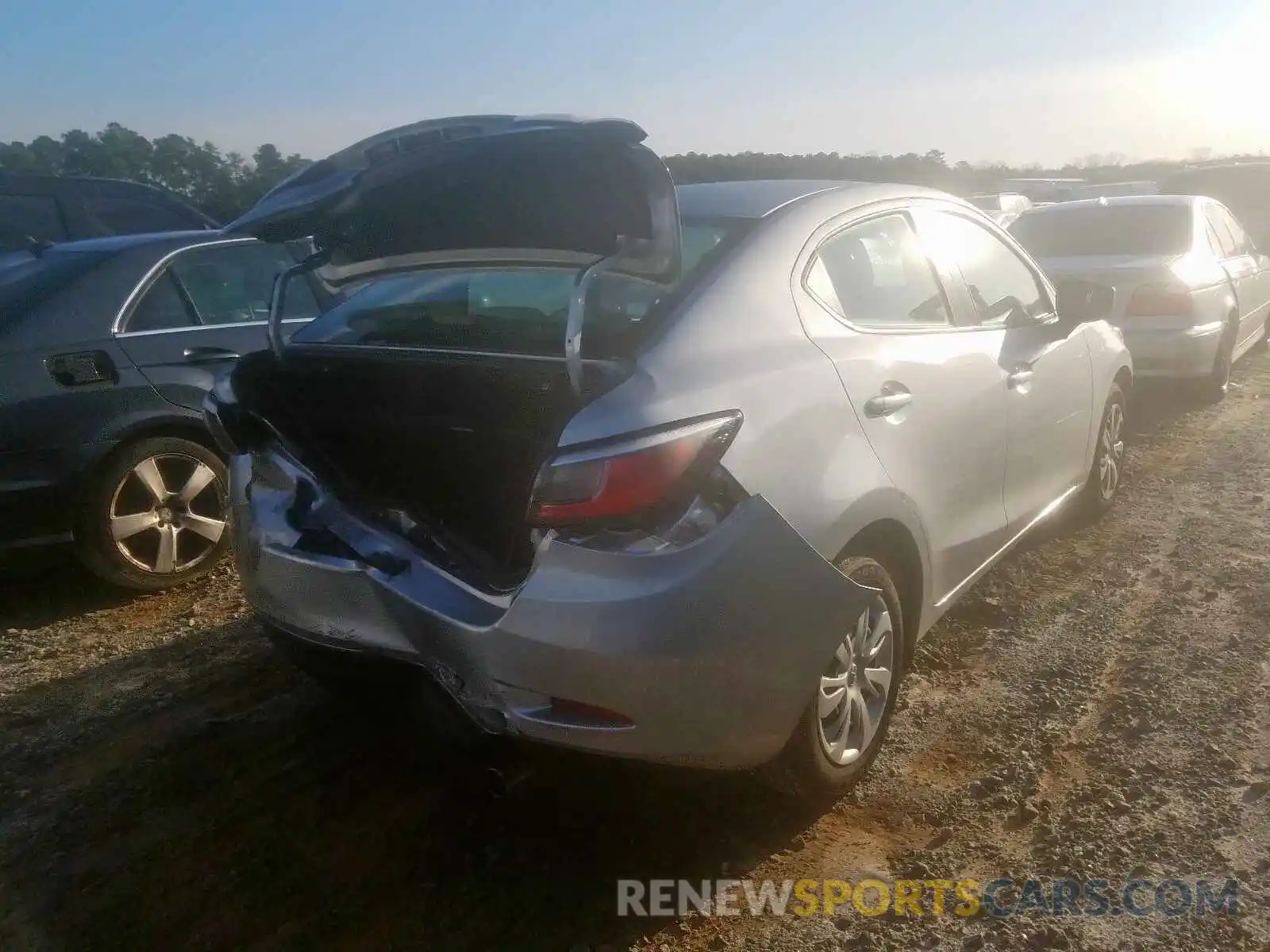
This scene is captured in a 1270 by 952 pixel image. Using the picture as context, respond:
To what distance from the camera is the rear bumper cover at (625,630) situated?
7.28 ft

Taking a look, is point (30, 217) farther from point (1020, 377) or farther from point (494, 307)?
point (1020, 377)

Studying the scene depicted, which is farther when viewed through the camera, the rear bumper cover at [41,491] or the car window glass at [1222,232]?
the car window glass at [1222,232]

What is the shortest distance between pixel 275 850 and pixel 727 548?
1.52 m

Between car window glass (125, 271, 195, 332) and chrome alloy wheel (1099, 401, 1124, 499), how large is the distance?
4.40 m

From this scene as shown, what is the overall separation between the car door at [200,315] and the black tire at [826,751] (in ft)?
9.61

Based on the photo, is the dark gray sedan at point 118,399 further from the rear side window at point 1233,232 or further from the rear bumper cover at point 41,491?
the rear side window at point 1233,232

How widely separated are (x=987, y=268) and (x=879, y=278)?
3.06 ft

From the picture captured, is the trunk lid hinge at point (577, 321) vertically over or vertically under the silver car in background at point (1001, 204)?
over

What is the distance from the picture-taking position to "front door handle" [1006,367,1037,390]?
3651 millimetres

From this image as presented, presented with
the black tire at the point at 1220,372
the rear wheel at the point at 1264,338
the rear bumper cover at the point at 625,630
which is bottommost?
the rear wheel at the point at 1264,338

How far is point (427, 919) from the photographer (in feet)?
8.20

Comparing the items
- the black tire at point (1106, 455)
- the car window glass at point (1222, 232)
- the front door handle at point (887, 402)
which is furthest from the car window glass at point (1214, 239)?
the front door handle at point (887, 402)

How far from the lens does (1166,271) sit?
285 inches

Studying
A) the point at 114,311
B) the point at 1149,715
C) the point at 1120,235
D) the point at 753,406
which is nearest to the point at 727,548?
the point at 753,406
